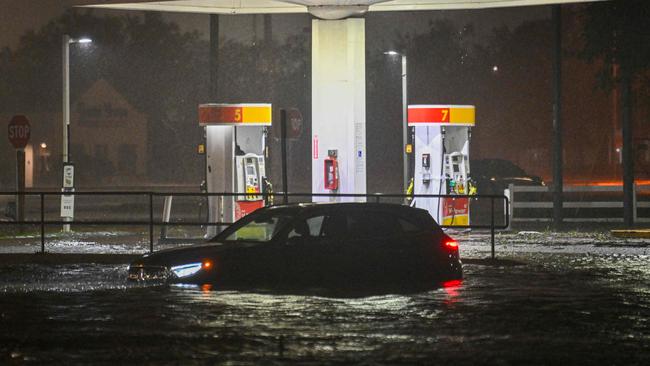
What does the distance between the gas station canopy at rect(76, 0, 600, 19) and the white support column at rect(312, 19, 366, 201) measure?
15.1 inches

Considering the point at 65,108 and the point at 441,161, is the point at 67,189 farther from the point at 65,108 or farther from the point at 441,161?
the point at 441,161

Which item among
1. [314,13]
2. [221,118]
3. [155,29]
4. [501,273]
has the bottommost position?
[501,273]

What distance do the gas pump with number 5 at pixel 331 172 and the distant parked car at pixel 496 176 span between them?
21.5m

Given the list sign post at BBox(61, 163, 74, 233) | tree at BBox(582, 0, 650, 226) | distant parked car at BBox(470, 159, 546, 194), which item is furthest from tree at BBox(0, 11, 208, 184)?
sign post at BBox(61, 163, 74, 233)

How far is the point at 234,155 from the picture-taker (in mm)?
29297

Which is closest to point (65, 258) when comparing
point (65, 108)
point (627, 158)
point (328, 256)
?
point (328, 256)

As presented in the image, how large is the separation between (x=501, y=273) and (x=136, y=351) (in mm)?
10135

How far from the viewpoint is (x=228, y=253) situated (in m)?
15.7

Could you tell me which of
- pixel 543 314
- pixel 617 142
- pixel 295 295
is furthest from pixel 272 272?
pixel 617 142

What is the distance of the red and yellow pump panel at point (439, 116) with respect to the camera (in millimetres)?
31328

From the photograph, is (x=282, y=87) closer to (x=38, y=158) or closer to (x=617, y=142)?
(x=617, y=142)

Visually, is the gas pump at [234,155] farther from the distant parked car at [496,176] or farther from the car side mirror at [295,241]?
the distant parked car at [496,176]

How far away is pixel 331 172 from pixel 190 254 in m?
13.0

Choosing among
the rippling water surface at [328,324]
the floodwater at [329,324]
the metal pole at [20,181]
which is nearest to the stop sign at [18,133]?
the metal pole at [20,181]
